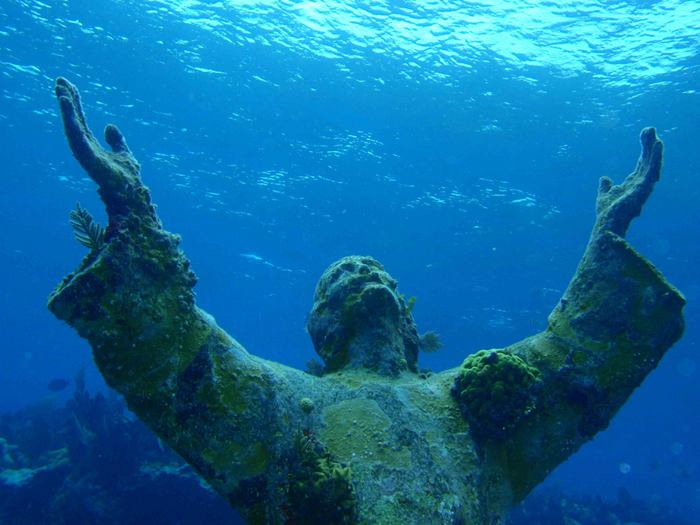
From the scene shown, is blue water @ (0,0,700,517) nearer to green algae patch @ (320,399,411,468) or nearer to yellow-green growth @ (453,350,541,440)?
yellow-green growth @ (453,350,541,440)

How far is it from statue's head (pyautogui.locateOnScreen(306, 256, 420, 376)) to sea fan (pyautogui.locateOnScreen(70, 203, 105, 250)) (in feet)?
9.37

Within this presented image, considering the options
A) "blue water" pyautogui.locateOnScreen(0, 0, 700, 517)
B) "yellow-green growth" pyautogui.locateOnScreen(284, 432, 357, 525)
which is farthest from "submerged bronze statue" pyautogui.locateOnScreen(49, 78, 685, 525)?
"blue water" pyautogui.locateOnScreen(0, 0, 700, 517)

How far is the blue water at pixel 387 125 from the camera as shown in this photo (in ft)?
50.3

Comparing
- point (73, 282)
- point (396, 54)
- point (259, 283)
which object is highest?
point (259, 283)

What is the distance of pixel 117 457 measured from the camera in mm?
12508

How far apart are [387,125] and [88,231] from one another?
1810 cm

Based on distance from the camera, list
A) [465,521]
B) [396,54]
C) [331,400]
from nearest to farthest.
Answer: [465,521]
[331,400]
[396,54]

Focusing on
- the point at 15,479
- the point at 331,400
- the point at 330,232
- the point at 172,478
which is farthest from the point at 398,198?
the point at 331,400

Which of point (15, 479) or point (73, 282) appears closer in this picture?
point (73, 282)

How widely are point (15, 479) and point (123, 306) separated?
14294 mm

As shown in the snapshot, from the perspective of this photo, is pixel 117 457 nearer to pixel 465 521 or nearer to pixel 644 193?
pixel 465 521

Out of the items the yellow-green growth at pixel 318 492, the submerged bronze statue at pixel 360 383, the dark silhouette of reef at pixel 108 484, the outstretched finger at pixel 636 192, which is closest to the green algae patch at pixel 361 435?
the submerged bronze statue at pixel 360 383

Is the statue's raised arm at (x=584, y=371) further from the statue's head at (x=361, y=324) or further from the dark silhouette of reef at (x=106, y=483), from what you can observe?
the dark silhouette of reef at (x=106, y=483)

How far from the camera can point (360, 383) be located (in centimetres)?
471
